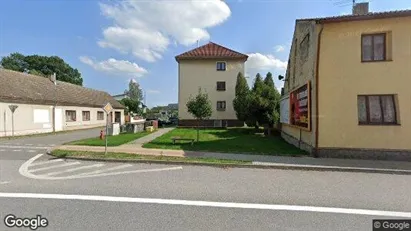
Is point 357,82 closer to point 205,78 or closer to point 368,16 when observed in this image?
point 368,16

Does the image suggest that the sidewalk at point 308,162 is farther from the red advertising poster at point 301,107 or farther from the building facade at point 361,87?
the red advertising poster at point 301,107

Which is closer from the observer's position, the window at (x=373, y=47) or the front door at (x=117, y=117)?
the window at (x=373, y=47)

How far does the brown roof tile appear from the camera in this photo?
20094 millimetres

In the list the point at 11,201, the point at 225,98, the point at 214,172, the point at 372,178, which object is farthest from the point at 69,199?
the point at 225,98

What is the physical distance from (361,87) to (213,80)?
20915 mm

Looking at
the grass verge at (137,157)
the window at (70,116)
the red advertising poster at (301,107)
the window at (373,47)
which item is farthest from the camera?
the window at (70,116)

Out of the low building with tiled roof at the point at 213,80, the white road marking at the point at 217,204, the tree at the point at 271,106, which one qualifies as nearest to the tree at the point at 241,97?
the tree at the point at 271,106

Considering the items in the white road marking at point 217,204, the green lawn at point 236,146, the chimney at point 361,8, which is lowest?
the white road marking at point 217,204

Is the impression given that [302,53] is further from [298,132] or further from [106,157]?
[106,157]

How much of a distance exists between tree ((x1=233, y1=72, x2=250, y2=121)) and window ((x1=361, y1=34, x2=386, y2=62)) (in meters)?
11.1

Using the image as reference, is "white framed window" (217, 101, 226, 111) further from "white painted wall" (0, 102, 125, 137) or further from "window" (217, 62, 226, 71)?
"white painted wall" (0, 102, 125, 137)

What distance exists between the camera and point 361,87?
1041 centimetres

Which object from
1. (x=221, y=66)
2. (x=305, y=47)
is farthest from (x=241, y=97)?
(x=305, y=47)

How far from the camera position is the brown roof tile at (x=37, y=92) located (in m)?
20.1
